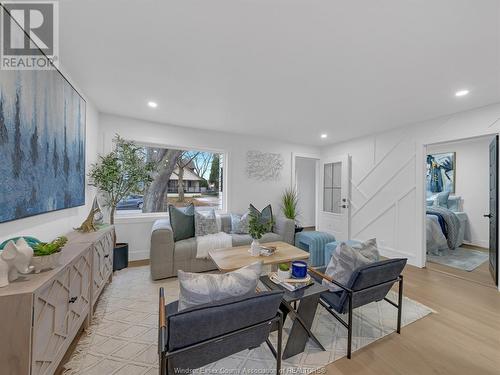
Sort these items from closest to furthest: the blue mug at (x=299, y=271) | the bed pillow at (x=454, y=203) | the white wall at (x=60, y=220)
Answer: the white wall at (x=60, y=220), the blue mug at (x=299, y=271), the bed pillow at (x=454, y=203)

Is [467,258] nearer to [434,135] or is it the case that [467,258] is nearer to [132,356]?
[434,135]

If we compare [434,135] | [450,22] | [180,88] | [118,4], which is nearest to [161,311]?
[118,4]

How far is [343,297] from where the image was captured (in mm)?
1678

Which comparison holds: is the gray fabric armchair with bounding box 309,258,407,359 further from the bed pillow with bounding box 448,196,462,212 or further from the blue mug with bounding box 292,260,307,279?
the bed pillow with bounding box 448,196,462,212

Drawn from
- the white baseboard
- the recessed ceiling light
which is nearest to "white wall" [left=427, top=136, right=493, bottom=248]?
the recessed ceiling light

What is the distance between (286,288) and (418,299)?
197 cm

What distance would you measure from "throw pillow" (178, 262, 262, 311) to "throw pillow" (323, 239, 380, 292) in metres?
0.90

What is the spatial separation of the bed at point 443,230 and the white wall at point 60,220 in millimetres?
5540

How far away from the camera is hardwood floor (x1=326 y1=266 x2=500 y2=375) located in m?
1.51

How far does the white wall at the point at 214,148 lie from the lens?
11.4 feet

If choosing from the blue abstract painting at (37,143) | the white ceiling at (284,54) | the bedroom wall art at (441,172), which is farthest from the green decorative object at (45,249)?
the bedroom wall art at (441,172)

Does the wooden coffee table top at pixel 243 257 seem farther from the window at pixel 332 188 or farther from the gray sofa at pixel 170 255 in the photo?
the window at pixel 332 188

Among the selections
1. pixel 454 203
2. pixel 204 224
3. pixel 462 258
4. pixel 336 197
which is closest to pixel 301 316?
pixel 204 224

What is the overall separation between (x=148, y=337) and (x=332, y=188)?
4.65 metres
